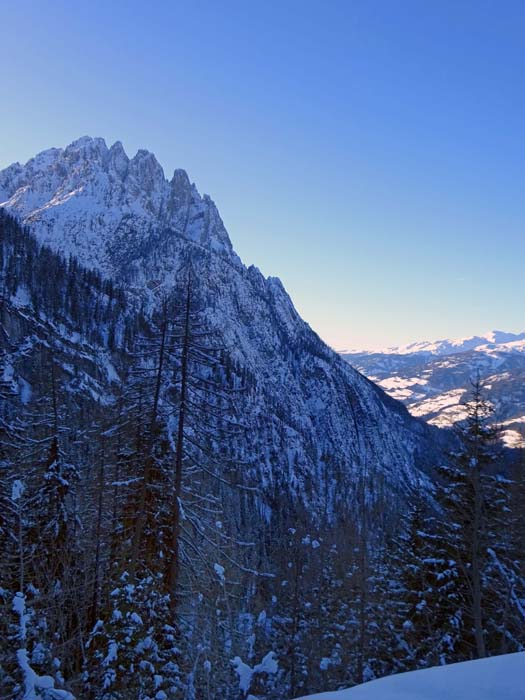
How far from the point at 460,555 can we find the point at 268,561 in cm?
8906

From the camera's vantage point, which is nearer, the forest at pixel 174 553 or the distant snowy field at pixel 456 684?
the distant snowy field at pixel 456 684

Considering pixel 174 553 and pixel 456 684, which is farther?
pixel 174 553

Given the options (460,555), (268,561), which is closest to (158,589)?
(460,555)

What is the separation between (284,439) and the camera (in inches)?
6649

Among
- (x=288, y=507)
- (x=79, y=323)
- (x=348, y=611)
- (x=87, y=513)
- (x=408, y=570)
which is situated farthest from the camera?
(x=79, y=323)

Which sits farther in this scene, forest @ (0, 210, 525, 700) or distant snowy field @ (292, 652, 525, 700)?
forest @ (0, 210, 525, 700)

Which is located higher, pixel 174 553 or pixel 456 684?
pixel 456 684

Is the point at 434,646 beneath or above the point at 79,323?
beneath

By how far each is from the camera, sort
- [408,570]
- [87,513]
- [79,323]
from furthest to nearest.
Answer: [79,323] → [408,570] → [87,513]

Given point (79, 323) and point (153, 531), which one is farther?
point (79, 323)

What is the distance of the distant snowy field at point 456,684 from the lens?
452cm

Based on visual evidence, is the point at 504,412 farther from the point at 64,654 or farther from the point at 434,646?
the point at 64,654

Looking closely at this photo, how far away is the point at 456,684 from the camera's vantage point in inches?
187

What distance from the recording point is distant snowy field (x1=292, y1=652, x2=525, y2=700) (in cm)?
452
